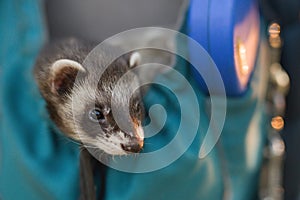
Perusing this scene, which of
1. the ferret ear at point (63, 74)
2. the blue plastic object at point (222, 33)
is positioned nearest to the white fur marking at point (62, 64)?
the ferret ear at point (63, 74)

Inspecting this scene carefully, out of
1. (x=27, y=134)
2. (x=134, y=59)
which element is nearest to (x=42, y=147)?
(x=27, y=134)

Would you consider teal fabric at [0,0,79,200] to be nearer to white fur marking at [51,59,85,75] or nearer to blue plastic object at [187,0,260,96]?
white fur marking at [51,59,85,75]

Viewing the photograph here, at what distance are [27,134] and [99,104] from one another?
80 mm

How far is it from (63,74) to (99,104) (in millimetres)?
45

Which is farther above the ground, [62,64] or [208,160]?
[62,64]

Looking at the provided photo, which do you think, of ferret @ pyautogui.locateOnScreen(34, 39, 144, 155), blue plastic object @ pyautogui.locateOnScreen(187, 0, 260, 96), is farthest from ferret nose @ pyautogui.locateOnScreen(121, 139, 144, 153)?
blue plastic object @ pyautogui.locateOnScreen(187, 0, 260, 96)

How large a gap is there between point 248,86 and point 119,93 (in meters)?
0.19

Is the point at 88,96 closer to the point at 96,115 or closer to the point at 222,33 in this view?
the point at 96,115

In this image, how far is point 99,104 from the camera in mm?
542

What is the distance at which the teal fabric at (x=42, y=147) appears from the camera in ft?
1.82

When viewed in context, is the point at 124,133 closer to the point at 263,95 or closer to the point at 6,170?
the point at 6,170

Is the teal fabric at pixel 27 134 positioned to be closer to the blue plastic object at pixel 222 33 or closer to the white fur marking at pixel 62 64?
the white fur marking at pixel 62 64

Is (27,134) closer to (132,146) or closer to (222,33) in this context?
(132,146)

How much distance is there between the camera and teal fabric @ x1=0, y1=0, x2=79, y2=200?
55cm
